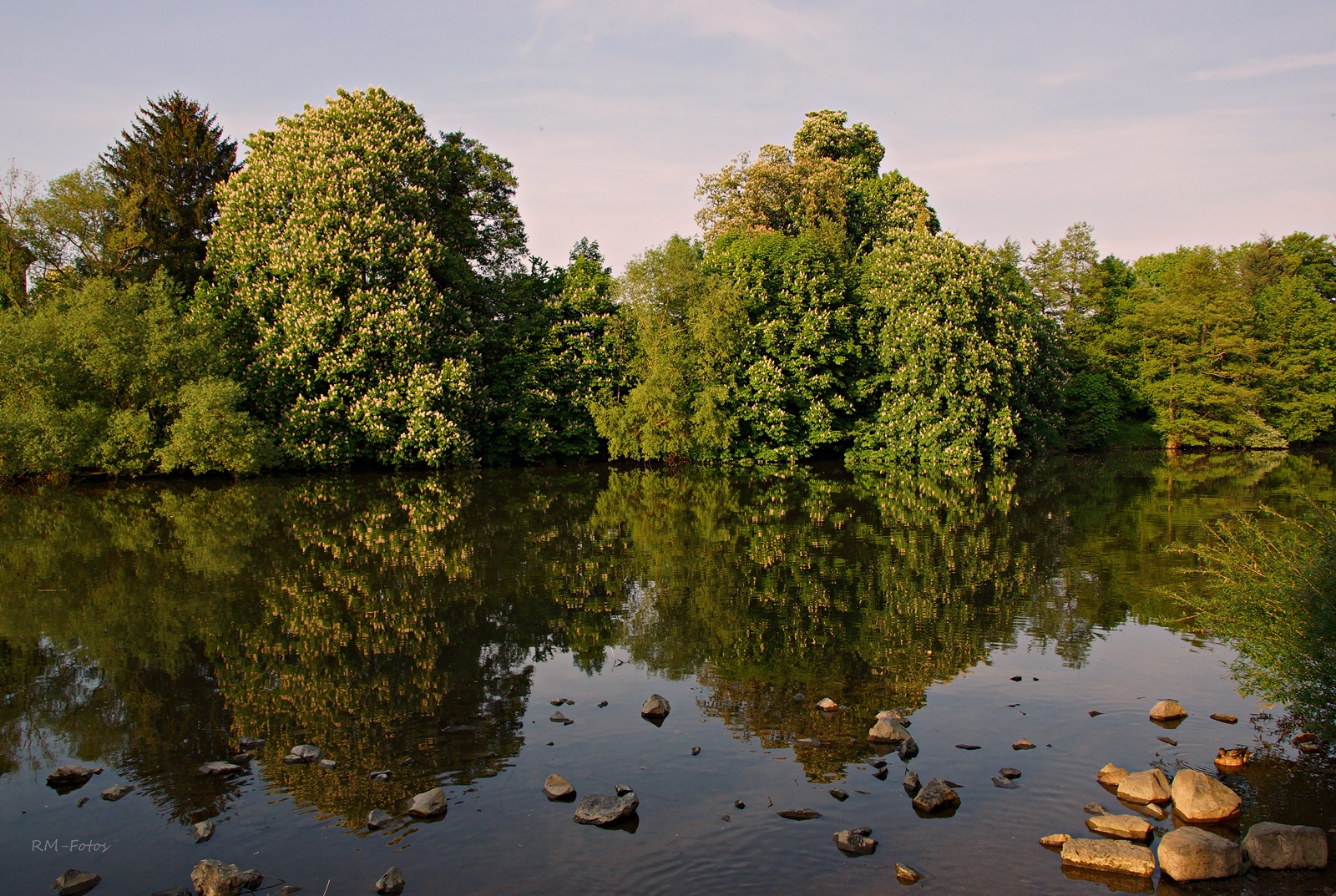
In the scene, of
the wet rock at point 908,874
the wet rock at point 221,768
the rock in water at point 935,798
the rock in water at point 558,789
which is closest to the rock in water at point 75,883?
the wet rock at point 221,768

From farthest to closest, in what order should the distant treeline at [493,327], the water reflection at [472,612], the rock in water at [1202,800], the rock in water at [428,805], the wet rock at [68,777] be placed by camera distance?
the distant treeline at [493,327] < the water reflection at [472,612] < the wet rock at [68,777] < the rock in water at [428,805] < the rock in water at [1202,800]

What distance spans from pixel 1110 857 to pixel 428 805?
5573mm

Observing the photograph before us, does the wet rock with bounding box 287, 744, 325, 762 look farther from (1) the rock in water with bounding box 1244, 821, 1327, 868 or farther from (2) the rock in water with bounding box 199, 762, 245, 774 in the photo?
(1) the rock in water with bounding box 1244, 821, 1327, 868

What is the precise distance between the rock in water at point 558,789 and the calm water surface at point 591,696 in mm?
134

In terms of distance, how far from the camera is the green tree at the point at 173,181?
4288 cm

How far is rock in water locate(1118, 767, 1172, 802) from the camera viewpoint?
294 inches

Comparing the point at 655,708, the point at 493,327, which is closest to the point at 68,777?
the point at 655,708

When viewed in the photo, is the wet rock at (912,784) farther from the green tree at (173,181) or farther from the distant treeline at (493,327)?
the green tree at (173,181)

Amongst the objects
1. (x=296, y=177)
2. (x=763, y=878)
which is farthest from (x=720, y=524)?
(x=296, y=177)

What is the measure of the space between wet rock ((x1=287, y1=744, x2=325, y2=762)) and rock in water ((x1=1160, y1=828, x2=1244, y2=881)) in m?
7.50

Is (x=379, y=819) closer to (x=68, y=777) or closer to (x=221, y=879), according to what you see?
(x=221, y=879)

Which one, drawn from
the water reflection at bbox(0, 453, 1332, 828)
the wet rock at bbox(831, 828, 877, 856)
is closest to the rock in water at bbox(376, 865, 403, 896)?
the water reflection at bbox(0, 453, 1332, 828)

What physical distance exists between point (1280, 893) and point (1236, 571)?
4663mm

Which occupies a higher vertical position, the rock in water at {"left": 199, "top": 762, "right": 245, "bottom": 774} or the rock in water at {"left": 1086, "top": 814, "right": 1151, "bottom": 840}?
the rock in water at {"left": 199, "top": 762, "right": 245, "bottom": 774}
